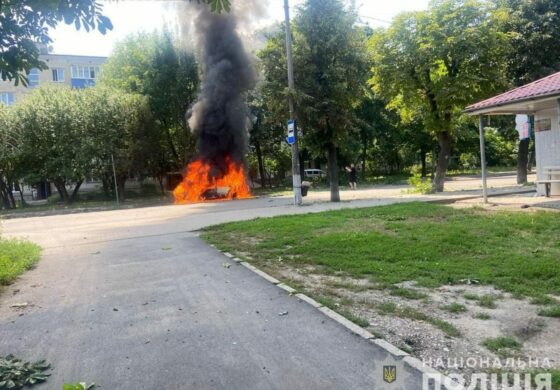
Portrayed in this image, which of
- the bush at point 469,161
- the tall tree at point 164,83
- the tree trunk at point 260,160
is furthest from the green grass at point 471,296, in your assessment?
the bush at point 469,161

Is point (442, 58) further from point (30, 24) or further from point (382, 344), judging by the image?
point (30, 24)

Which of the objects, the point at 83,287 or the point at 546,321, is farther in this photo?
the point at 83,287

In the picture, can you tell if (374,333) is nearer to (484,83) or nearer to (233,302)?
(233,302)

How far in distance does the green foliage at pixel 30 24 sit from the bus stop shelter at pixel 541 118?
475 inches

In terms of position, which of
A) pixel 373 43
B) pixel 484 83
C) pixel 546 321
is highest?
pixel 373 43

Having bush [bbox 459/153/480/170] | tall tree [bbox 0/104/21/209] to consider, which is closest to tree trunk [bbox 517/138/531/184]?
tall tree [bbox 0/104/21/209]

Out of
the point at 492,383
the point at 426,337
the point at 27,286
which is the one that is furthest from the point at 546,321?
the point at 27,286

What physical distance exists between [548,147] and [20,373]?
15.6m

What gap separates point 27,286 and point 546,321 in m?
6.67

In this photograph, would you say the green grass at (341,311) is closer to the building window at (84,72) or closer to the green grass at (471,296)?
the green grass at (471,296)

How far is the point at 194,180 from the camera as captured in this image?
87.6 ft

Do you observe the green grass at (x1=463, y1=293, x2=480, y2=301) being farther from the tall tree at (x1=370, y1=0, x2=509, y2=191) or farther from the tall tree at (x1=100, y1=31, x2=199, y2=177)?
the tall tree at (x1=100, y1=31, x2=199, y2=177)

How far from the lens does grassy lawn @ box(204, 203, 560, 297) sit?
235 inches

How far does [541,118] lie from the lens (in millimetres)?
15047
